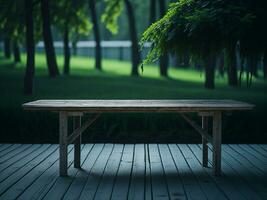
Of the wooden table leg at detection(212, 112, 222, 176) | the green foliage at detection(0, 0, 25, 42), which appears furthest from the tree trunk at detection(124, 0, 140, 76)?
the wooden table leg at detection(212, 112, 222, 176)

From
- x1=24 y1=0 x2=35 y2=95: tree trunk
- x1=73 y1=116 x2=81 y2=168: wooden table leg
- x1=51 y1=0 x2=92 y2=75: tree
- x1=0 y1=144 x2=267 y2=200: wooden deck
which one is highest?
x1=51 y1=0 x2=92 y2=75: tree

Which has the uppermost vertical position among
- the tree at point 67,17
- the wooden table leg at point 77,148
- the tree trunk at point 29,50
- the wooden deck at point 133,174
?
the tree at point 67,17

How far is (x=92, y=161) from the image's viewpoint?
873 centimetres

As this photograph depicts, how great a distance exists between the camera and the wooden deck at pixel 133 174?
641 centimetres

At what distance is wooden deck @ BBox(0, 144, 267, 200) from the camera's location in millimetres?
6410

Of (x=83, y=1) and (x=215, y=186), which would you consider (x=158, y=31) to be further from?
(x=83, y=1)

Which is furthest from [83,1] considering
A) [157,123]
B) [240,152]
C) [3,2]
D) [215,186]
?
[215,186]

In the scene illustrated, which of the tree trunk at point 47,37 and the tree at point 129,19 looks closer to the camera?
the tree trunk at point 47,37

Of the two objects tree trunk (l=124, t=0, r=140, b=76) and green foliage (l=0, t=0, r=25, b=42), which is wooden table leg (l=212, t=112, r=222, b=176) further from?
tree trunk (l=124, t=0, r=140, b=76)

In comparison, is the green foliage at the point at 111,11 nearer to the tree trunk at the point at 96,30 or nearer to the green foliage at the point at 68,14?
the green foliage at the point at 68,14

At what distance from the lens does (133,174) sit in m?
7.63

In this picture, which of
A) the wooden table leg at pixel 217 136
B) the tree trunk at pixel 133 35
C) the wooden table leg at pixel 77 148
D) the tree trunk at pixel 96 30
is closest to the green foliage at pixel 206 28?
the wooden table leg at pixel 217 136

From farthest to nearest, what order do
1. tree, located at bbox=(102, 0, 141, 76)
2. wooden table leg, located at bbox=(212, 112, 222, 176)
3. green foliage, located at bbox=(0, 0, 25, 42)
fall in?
1. tree, located at bbox=(102, 0, 141, 76)
2. green foliage, located at bbox=(0, 0, 25, 42)
3. wooden table leg, located at bbox=(212, 112, 222, 176)

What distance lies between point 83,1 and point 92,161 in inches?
742
